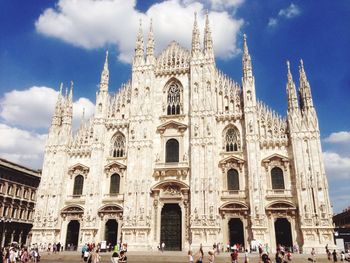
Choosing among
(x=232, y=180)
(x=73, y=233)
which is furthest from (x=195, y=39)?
(x=73, y=233)

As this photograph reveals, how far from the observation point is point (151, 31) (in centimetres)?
4228

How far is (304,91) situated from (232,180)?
11720 millimetres

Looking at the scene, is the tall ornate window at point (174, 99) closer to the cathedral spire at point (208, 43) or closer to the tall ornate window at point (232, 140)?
the cathedral spire at point (208, 43)

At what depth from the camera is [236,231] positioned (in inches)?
1308

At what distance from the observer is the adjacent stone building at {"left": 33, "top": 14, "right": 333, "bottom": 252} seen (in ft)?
106

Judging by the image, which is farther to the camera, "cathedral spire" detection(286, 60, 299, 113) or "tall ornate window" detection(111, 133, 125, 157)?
"tall ornate window" detection(111, 133, 125, 157)

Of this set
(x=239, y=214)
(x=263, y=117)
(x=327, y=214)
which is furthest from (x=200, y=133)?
(x=327, y=214)

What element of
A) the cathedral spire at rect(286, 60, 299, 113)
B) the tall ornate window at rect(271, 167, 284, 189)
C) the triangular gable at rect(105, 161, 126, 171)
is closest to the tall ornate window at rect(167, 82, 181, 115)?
the triangular gable at rect(105, 161, 126, 171)

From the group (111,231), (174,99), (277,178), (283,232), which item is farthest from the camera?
(174,99)

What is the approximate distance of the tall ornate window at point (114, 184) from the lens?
37.4 meters

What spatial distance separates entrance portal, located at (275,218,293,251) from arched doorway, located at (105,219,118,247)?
52.7ft

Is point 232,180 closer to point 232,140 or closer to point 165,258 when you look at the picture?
point 232,140

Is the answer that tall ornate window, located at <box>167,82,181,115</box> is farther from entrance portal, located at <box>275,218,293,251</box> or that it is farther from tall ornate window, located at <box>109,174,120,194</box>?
entrance portal, located at <box>275,218,293,251</box>

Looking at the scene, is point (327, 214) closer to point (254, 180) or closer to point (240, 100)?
point (254, 180)
